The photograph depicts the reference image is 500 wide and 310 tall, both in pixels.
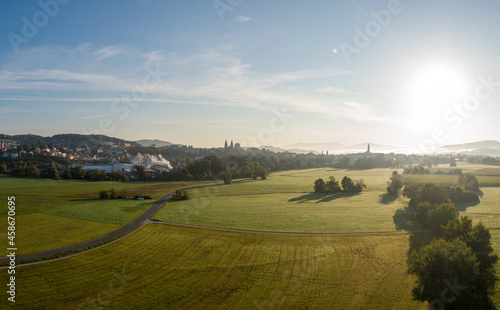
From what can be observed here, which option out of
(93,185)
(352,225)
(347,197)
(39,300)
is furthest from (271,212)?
(93,185)

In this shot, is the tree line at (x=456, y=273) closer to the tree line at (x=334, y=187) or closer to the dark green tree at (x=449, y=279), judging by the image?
the dark green tree at (x=449, y=279)

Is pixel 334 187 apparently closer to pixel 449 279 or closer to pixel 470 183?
pixel 470 183

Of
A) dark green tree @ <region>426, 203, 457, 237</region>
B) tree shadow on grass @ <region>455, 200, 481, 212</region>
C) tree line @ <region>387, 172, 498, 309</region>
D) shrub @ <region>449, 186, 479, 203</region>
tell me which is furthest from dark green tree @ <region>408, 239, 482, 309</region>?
shrub @ <region>449, 186, 479, 203</region>

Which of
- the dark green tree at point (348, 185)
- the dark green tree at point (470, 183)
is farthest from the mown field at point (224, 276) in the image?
the dark green tree at point (470, 183)

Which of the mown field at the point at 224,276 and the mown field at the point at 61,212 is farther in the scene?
the mown field at the point at 61,212

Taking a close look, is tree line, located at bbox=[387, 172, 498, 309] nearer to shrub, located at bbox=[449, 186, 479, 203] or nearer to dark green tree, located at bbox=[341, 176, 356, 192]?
shrub, located at bbox=[449, 186, 479, 203]

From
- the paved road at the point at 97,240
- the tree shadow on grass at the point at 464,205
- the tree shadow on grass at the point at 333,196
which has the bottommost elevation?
the paved road at the point at 97,240

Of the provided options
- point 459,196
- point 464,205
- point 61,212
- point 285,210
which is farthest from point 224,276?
point 459,196
